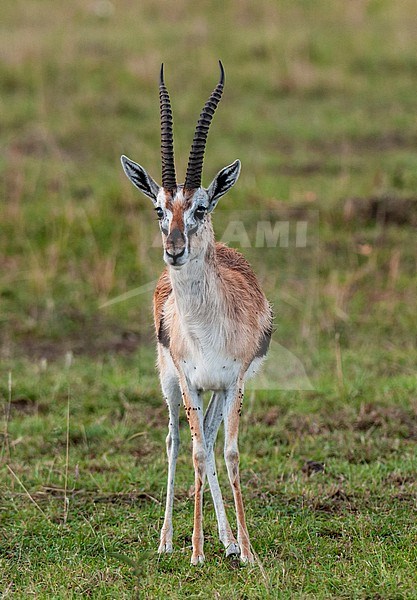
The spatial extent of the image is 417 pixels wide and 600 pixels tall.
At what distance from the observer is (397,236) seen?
1028cm

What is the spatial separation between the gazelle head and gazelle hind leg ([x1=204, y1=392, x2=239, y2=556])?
2.84ft

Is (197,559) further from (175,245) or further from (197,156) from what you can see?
(197,156)

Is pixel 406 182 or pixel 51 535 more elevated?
pixel 406 182

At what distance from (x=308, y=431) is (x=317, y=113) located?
7.54 metres

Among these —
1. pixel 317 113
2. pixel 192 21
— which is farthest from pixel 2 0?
pixel 317 113

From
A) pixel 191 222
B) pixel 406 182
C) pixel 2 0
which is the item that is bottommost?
pixel 406 182

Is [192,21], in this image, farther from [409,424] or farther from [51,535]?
[51,535]

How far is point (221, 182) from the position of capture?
16.5ft

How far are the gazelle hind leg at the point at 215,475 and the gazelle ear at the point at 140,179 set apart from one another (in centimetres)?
105

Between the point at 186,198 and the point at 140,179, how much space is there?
461mm

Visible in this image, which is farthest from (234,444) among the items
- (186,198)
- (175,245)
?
(186,198)

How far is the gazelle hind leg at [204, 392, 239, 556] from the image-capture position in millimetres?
5043

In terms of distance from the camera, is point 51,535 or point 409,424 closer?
point 51,535

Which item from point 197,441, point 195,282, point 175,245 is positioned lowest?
point 197,441
